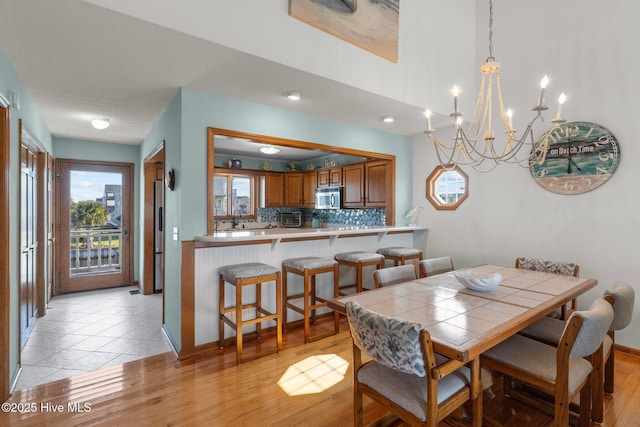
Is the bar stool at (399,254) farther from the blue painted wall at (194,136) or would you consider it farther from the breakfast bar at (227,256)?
the blue painted wall at (194,136)

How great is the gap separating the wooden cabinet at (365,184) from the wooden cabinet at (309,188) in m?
1.01

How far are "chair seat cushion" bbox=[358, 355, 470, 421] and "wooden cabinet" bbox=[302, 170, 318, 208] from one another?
4855 millimetres

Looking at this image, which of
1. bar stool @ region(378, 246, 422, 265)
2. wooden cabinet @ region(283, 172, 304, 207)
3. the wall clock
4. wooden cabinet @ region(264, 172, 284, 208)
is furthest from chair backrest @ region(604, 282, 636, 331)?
wooden cabinet @ region(264, 172, 284, 208)

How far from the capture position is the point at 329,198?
5816 millimetres

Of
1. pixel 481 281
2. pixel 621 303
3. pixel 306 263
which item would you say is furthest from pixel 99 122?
pixel 621 303

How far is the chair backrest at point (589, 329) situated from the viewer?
1.45m

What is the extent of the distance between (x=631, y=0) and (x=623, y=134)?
1.21m

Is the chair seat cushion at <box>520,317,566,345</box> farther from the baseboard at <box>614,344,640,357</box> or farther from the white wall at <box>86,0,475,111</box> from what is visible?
the white wall at <box>86,0,475,111</box>

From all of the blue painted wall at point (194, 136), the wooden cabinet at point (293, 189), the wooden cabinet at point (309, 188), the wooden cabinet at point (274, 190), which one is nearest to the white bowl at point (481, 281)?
the blue painted wall at point (194, 136)

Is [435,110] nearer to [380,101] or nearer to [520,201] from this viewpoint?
[380,101]

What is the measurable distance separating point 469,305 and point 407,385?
66 cm

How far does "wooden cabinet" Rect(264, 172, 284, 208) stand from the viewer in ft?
21.7

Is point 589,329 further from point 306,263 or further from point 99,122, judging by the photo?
point 99,122

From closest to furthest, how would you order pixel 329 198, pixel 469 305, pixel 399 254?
pixel 469 305 → pixel 399 254 → pixel 329 198
